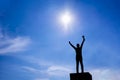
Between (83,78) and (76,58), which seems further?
(76,58)

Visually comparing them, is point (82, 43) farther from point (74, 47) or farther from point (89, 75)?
point (89, 75)

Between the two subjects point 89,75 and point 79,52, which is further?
point 79,52

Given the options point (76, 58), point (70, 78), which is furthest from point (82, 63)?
point (70, 78)

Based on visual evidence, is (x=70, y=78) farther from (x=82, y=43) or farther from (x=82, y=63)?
(x=82, y=43)

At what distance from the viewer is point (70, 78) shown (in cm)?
1549

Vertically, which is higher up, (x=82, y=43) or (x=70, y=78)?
(x=82, y=43)

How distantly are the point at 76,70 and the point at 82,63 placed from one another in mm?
810

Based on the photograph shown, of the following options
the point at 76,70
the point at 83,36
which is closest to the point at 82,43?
the point at 83,36

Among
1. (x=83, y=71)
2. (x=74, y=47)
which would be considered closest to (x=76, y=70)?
(x=83, y=71)

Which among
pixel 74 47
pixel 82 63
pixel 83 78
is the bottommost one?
pixel 83 78

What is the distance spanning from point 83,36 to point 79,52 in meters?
1.37

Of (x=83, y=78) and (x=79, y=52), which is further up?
(x=79, y=52)

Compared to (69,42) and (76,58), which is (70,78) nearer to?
(76,58)

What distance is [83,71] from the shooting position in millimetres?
16406
